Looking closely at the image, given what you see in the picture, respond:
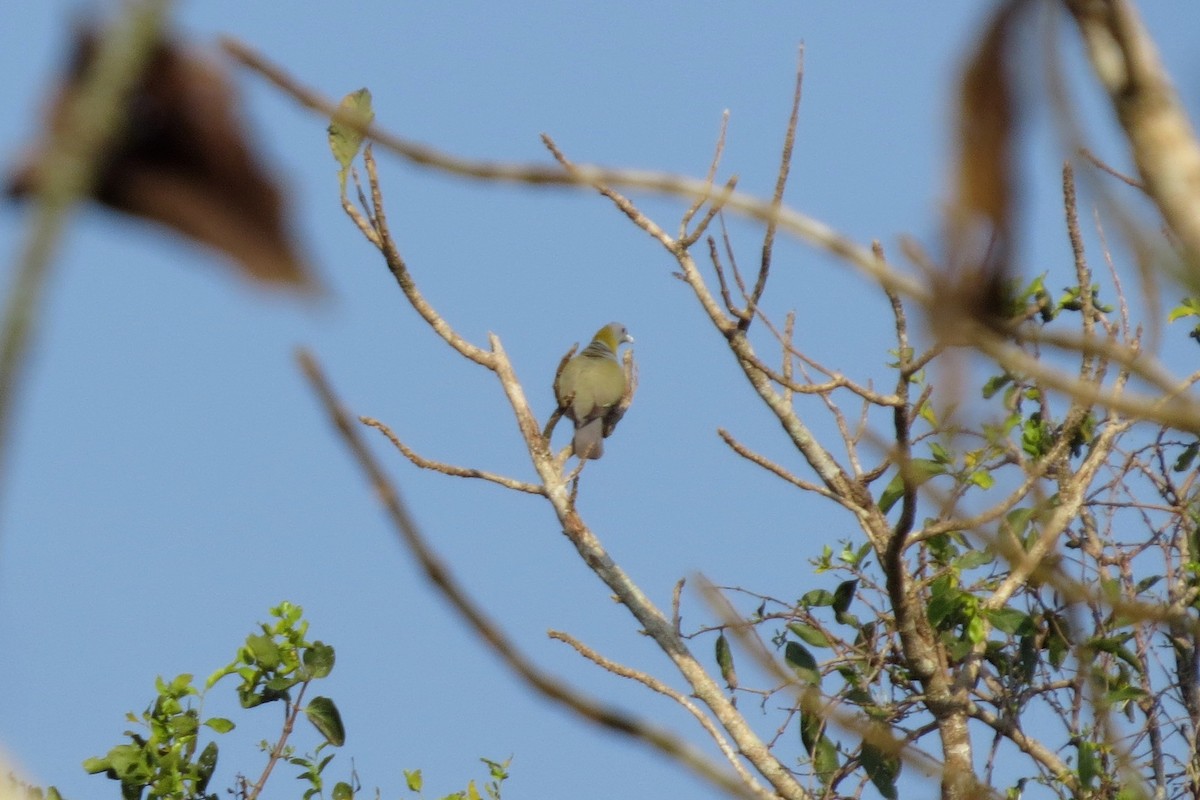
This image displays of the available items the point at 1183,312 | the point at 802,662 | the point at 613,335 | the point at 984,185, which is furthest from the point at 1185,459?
the point at 613,335

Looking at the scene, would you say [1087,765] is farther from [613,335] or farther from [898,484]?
[613,335]

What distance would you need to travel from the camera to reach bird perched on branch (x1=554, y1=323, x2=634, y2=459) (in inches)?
273

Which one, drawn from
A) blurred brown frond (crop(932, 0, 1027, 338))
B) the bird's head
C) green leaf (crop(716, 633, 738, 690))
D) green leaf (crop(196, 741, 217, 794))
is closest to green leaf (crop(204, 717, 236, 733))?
green leaf (crop(196, 741, 217, 794))

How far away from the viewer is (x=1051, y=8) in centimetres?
125

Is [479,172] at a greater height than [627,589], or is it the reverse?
[627,589]

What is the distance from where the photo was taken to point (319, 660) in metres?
4.51

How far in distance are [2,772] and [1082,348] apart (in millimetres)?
760

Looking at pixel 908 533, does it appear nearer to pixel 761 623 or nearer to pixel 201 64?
pixel 761 623

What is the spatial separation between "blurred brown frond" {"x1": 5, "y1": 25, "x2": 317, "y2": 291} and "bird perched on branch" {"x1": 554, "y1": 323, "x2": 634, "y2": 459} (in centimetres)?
536

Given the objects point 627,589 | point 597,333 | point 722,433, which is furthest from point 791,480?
point 597,333

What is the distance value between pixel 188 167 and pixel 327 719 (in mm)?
3867

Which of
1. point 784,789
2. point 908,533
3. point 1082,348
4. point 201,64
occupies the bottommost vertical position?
point 201,64

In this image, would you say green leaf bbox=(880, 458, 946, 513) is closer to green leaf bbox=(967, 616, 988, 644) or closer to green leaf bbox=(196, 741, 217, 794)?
green leaf bbox=(967, 616, 988, 644)

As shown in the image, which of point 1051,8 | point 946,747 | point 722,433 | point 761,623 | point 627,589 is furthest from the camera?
point 627,589
